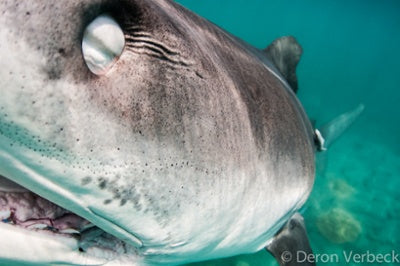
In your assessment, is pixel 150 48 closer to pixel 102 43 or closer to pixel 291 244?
pixel 102 43

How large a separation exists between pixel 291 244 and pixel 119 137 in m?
2.66

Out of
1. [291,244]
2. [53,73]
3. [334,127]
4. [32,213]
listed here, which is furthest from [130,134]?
[334,127]

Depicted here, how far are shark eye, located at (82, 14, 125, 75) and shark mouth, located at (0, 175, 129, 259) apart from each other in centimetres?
55

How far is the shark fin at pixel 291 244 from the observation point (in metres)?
3.08

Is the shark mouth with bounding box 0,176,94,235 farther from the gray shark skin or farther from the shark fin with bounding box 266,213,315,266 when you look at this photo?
the shark fin with bounding box 266,213,315,266

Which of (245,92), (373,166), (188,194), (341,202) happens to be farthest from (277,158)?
(373,166)

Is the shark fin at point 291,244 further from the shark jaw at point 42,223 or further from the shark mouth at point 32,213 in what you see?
the shark mouth at point 32,213

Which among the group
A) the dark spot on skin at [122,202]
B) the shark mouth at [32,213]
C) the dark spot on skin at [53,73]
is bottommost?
the dark spot on skin at [122,202]

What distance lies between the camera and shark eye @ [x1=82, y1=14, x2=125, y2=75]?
2.90ft

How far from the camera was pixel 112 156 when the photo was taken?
3.32ft

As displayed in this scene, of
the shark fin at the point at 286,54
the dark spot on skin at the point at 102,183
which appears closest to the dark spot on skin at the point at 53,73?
the dark spot on skin at the point at 102,183

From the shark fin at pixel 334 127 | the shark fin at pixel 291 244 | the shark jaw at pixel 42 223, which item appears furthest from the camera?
the shark fin at pixel 334 127

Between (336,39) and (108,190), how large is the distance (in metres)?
102

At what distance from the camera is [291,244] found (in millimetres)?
3162
